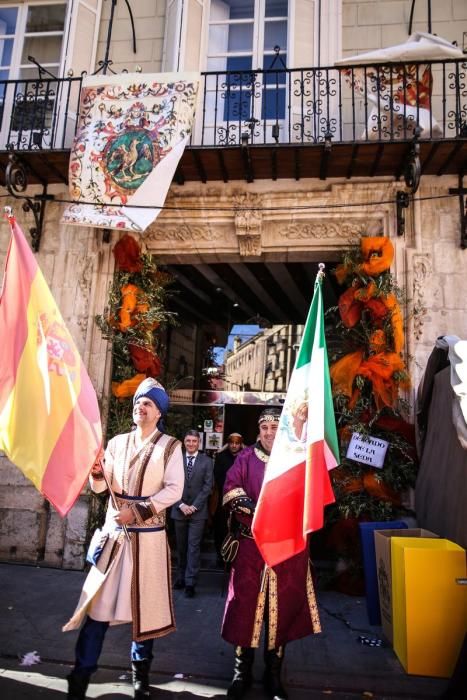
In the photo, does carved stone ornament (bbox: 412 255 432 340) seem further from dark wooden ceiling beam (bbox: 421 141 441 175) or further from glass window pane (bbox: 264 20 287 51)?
glass window pane (bbox: 264 20 287 51)

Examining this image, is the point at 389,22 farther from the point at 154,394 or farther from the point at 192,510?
the point at 192,510

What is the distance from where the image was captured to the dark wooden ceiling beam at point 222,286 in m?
8.35

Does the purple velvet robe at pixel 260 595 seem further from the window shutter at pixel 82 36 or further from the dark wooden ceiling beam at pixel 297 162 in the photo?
the window shutter at pixel 82 36

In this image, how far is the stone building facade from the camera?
6.34 m

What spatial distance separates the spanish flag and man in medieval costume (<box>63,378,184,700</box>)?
28cm

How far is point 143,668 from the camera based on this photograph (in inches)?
122

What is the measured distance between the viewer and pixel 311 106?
704 centimetres

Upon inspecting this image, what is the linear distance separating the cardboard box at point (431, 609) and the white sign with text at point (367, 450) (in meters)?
1.96

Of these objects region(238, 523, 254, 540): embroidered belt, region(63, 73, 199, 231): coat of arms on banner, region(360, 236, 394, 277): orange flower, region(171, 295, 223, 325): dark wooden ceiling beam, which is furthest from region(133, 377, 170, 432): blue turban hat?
region(171, 295, 223, 325): dark wooden ceiling beam

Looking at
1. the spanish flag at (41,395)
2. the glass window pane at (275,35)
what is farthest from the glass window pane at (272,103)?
the spanish flag at (41,395)

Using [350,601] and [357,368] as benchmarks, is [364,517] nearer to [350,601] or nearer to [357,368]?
[350,601]

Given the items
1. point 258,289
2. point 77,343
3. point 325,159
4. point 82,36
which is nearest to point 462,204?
point 325,159

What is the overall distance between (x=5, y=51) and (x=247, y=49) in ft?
13.1

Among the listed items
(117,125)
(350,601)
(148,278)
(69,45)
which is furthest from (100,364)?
(69,45)
